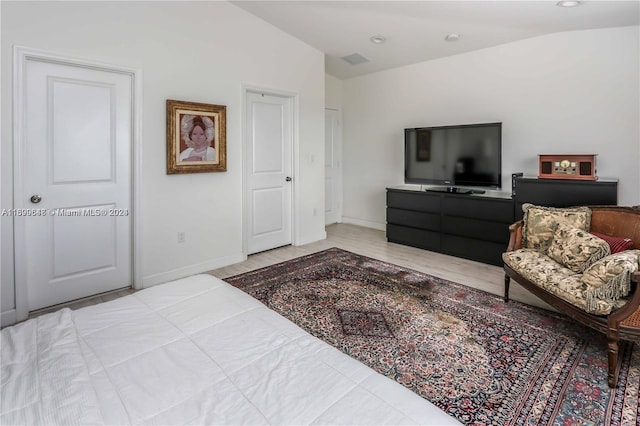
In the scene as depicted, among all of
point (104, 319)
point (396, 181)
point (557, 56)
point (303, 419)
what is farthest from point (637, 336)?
point (396, 181)

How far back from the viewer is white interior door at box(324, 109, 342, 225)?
6543 mm

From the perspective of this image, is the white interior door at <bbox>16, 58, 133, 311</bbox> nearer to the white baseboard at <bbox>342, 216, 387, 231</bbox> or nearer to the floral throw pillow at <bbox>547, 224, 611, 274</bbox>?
the floral throw pillow at <bbox>547, 224, 611, 274</bbox>

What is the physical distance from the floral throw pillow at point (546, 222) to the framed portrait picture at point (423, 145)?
2.04 metres

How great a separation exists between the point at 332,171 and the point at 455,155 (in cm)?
254

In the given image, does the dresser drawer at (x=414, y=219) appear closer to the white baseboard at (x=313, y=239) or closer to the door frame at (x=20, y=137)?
the white baseboard at (x=313, y=239)

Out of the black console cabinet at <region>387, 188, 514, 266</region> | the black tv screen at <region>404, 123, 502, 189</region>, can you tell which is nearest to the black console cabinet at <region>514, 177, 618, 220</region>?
the black console cabinet at <region>387, 188, 514, 266</region>

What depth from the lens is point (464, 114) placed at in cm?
490

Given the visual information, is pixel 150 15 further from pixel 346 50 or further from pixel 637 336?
pixel 637 336

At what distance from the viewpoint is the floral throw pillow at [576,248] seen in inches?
96.3

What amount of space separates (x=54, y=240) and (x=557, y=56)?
532 cm

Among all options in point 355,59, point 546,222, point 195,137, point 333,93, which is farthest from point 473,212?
point 333,93

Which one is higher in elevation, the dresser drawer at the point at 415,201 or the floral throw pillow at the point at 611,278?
the dresser drawer at the point at 415,201

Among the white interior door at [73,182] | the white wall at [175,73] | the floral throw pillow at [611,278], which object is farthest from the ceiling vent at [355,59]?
the floral throw pillow at [611,278]

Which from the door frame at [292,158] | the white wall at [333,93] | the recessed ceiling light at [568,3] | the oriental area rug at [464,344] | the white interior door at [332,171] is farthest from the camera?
the white interior door at [332,171]
